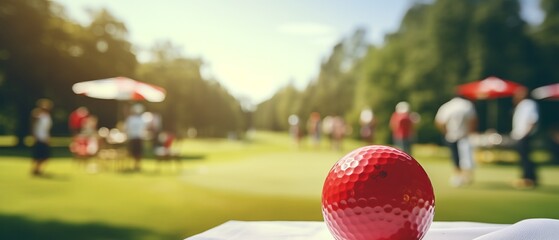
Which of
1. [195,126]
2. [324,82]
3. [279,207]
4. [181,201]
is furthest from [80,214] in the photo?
[324,82]

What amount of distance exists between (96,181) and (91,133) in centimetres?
592

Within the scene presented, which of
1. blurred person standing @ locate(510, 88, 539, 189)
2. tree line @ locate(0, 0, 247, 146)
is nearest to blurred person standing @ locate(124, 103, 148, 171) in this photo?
blurred person standing @ locate(510, 88, 539, 189)

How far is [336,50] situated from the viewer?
6731 cm

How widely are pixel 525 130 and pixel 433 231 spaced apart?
9.41 metres

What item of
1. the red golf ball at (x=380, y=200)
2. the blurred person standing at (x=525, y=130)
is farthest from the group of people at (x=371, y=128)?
the red golf ball at (x=380, y=200)

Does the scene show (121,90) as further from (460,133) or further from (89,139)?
(460,133)

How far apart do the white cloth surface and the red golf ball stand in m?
0.13

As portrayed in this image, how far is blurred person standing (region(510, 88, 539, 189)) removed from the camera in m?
10.4

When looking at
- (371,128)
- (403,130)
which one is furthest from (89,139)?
(371,128)

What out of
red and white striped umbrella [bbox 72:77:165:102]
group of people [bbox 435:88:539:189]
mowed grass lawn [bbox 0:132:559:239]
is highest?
red and white striped umbrella [bbox 72:77:165:102]

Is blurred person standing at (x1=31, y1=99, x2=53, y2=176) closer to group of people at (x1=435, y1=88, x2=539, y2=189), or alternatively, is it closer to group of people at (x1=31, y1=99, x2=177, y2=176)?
group of people at (x1=31, y1=99, x2=177, y2=176)

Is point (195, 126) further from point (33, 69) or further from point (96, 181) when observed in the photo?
point (96, 181)

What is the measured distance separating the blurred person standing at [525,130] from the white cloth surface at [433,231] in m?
9.09

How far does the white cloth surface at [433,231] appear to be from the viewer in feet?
6.12
